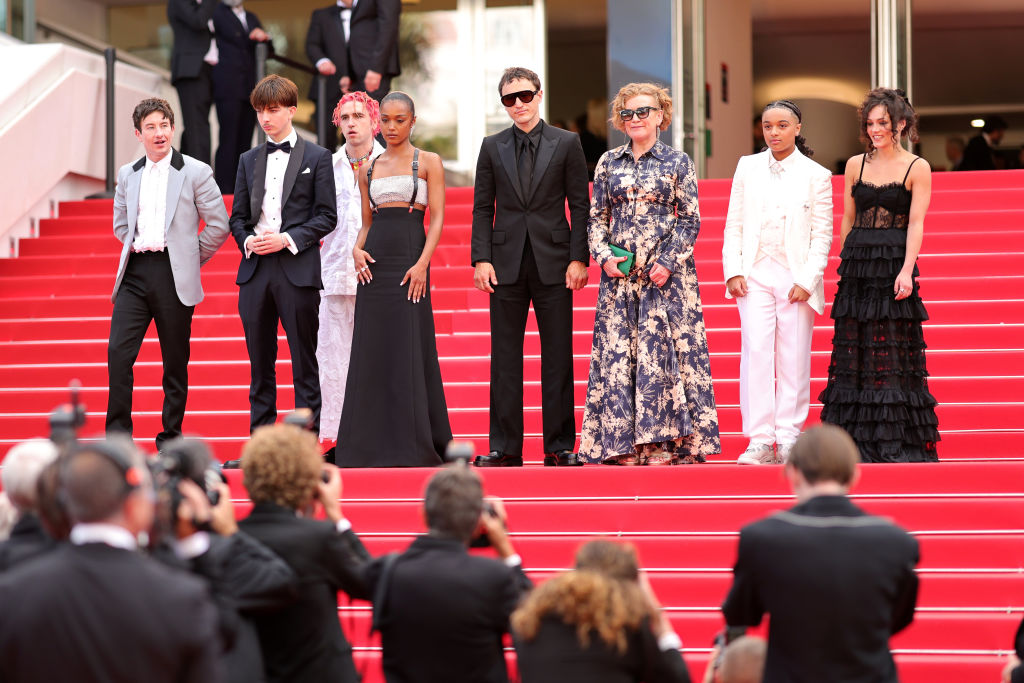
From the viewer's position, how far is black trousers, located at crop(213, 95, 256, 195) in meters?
11.4

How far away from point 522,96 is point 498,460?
178cm

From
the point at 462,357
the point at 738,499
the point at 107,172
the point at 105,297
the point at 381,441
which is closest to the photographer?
the point at 738,499

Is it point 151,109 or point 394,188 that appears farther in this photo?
point 151,109

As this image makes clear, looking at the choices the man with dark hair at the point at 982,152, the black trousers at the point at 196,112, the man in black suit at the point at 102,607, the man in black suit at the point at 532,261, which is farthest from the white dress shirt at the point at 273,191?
the man with dark hair at the point at 982,152

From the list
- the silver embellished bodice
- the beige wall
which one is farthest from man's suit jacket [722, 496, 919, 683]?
the beige wall

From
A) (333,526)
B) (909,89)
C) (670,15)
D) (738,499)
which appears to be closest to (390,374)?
(738,499)

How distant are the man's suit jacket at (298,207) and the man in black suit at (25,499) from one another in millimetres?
3311

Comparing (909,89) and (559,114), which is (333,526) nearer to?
(909,89)

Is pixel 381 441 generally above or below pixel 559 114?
below

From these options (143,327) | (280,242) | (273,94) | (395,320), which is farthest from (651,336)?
(143,327)

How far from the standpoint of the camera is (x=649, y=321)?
256 inches

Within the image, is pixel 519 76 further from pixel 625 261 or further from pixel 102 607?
pixel 102 607

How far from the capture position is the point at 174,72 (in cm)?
1138

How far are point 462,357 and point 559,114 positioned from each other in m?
11.9
